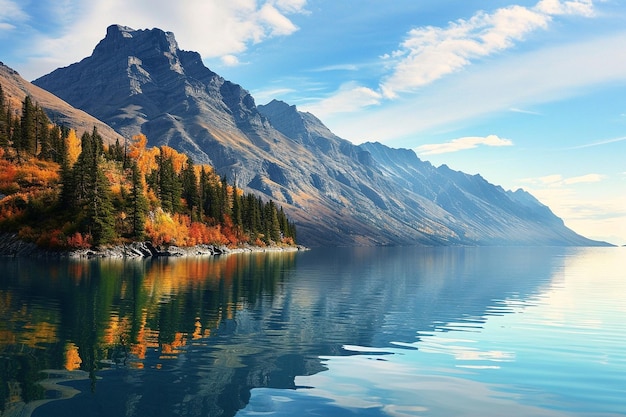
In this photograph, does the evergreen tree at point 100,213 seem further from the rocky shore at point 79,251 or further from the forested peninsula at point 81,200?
the rocky shore at point 79,251

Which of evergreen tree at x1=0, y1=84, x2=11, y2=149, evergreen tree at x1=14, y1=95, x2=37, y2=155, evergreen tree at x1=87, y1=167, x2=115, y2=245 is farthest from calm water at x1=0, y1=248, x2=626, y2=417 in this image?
evergreen tree at x1=14, y1=95, x2=37, y2=155

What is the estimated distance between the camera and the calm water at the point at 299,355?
2275 cm

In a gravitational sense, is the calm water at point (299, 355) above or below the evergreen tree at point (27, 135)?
below

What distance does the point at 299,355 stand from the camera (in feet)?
107

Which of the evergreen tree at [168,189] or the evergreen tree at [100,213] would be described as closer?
the evergreen tree at [100,213]

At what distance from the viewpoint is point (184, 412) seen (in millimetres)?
21141

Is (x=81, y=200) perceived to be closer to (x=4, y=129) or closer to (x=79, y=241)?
(x=79, y=241)

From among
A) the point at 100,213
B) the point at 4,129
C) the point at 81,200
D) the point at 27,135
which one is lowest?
the point at 100,213

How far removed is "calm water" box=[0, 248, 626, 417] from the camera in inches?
896

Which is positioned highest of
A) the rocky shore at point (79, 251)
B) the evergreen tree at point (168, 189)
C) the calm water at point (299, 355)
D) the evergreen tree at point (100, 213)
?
the evergreen tree at point (168, 189)

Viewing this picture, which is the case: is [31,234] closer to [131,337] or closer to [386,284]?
[386,284]

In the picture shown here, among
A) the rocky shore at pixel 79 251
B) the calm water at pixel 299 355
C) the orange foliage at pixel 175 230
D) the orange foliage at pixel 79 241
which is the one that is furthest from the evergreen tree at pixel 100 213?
the calm water at pixel 299 355

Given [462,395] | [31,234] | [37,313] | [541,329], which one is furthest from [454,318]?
[31,234]

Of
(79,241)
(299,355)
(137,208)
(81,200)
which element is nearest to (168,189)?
(137,208)
